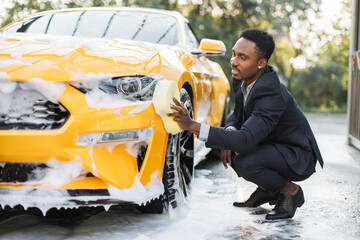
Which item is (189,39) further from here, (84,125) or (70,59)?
(84,125)

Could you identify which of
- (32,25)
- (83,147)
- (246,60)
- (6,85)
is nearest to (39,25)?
(32,25)

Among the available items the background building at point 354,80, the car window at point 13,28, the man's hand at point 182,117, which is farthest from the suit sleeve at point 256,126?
the background building at point 354,80

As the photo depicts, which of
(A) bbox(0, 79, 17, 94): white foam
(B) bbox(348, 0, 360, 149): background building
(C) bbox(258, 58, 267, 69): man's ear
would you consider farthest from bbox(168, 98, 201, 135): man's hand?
(B) bbox(348, 0, 360, 149): background building

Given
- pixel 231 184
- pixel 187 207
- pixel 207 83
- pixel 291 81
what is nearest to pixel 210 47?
pixel 207 83

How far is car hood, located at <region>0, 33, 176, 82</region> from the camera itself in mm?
2416

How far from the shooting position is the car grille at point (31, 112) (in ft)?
7.84

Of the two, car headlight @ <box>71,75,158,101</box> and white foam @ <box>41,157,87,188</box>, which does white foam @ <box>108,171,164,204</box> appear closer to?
white foam @ <box>41,157,87,188</box>

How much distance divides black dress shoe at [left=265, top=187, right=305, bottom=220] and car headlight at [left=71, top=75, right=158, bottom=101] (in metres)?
1.20

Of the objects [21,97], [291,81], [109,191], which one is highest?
[21,97]

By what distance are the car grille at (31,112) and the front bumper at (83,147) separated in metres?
0.05

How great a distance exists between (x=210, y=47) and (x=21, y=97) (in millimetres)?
2005

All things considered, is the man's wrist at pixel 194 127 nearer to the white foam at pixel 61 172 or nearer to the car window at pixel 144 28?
the white foam at pixel 61 172

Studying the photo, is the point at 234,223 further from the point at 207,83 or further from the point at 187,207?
the point at 207,83

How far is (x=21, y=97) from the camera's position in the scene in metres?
2.41
